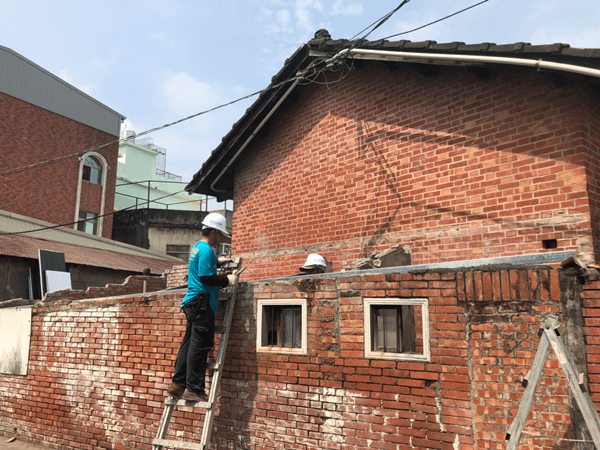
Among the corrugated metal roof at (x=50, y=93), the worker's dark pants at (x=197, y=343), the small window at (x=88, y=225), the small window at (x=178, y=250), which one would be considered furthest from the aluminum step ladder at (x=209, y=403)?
the small window at (x=88, y=225)

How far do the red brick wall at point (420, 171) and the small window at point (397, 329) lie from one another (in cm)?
197

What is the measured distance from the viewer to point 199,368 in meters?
4.67

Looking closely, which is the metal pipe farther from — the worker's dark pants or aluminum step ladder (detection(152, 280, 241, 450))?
the worker's dark pants

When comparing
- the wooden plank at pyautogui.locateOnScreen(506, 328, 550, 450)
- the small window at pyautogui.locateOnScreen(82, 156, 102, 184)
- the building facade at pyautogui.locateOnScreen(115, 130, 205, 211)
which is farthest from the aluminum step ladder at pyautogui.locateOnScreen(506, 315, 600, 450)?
the building facade at pyautogui.locateOnScreen(115, 130, 205, 211)

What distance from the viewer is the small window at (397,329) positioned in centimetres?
421

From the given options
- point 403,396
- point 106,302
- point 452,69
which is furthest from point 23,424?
point 452,69

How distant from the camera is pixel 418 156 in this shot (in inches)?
263

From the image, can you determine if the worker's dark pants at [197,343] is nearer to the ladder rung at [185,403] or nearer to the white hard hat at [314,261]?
the ladder rung at [185,403]

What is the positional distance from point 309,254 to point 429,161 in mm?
2462

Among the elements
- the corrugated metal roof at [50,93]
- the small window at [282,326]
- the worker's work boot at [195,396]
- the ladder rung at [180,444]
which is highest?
the corrugated metal roof at [50,93]

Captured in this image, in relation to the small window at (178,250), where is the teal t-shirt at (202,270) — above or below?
below

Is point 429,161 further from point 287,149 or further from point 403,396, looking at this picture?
point 403,396

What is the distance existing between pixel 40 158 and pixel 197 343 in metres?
21.4

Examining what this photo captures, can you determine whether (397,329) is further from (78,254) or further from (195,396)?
(78,254)
